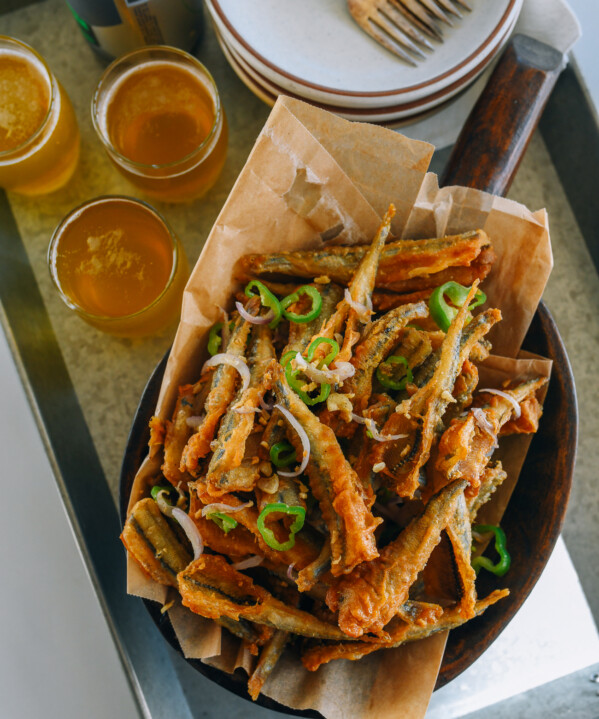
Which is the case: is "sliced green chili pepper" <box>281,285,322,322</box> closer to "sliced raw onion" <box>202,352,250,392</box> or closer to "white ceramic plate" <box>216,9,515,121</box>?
"sliced raw onion" <box>202,352,250,392</box>

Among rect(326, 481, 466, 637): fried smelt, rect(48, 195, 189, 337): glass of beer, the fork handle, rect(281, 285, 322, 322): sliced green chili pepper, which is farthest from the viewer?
rect(48, 195, 189, 337): glass of beer

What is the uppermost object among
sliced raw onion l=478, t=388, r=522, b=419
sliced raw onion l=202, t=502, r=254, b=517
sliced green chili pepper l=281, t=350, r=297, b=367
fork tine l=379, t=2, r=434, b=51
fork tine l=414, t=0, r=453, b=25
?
fork tine l=414, t=0, r=453, b=25

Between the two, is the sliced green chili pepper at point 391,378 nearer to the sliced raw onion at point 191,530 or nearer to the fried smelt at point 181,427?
the fried smelt at point 181,427

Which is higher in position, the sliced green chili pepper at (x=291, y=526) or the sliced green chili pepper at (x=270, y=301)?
the sliced green chili pepper at (x=270, y=301)

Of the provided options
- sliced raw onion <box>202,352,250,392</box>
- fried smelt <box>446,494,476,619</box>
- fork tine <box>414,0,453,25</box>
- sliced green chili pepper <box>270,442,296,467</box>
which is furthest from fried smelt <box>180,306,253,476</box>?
fork tine <box>414,0,453,25</box>

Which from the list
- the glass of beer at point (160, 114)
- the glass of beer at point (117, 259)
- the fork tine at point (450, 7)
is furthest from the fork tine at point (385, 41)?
the glass of beer at point (117, 259)

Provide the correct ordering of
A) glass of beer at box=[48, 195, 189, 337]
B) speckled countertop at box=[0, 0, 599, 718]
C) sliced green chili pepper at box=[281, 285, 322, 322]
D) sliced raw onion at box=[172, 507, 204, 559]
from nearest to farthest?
sliced raw onion at box=[172, 507, 204, 559]
sliced green chili pepper at box=[281, 285, 322, 322]
glass of beer at box=[48, 195, 189, 337]
speckled countertop at box=[0, 0, 599, 718]

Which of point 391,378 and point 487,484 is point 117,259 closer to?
point 391,378
